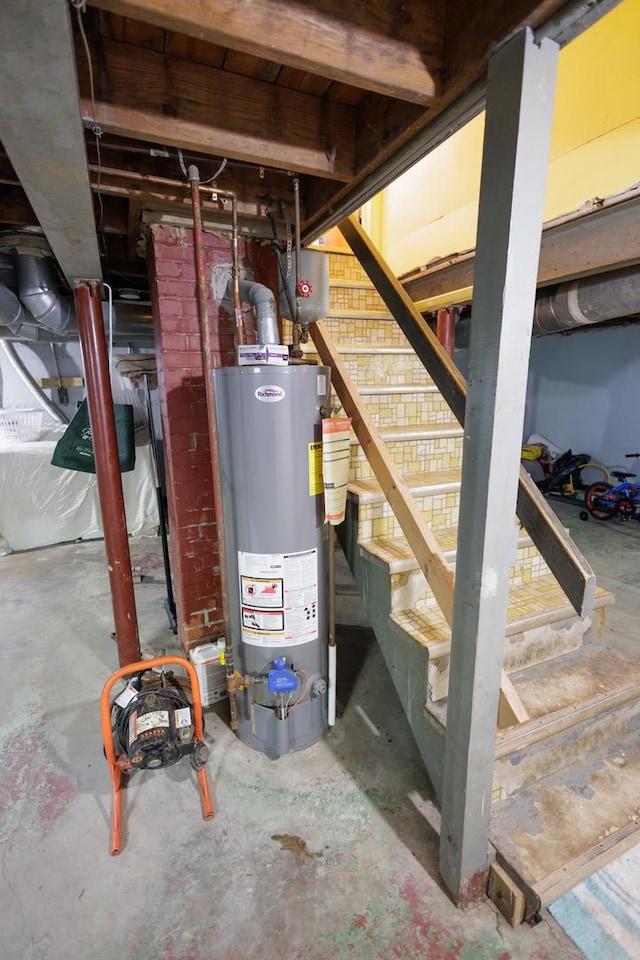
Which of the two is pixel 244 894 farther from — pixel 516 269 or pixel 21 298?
pixel 21 298

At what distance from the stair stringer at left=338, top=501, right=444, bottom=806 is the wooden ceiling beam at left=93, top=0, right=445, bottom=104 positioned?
Answer: 54.8 inches

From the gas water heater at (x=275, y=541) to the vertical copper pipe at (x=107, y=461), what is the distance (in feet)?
2.44

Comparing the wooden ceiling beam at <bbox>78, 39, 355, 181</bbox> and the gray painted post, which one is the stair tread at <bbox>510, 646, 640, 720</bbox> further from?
the wooden ceiling beam at <bbox>78, 39, 355, 181</bbox>

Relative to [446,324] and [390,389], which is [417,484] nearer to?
[390,389]

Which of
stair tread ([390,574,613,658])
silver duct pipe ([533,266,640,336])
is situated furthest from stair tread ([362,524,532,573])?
silver duct pipe ([533,266,640,336])

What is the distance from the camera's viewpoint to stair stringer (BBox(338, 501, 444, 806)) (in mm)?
1552

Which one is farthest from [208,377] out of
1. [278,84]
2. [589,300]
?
[589,300]

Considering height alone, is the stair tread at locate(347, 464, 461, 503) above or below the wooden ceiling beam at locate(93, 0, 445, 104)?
below

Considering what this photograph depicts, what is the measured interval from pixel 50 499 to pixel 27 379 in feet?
6.39

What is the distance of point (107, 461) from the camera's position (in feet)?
7.34

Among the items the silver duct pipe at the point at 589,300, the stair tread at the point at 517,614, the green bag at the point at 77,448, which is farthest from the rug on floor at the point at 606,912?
the green bag at the point at 77,448

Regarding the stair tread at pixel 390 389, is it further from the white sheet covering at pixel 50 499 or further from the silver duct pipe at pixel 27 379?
the silver duct pipe at pixel 27 379

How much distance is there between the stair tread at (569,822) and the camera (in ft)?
4.39

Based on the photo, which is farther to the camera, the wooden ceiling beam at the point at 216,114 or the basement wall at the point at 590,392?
the basement wall at the point at 590,392
